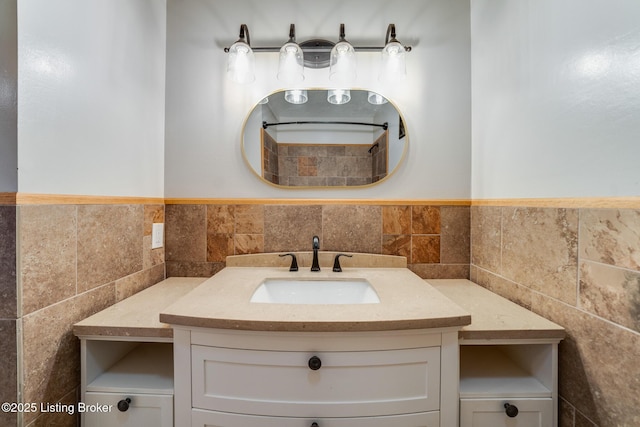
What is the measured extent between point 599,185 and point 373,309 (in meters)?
0.74

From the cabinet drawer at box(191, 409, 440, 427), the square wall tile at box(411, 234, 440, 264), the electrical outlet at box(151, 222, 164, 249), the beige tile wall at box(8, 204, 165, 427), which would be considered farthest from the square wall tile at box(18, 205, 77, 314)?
the square wall tile at box(411, 234, 440, 264)

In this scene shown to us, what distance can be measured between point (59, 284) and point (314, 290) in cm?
90

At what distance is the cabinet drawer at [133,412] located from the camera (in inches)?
34.9

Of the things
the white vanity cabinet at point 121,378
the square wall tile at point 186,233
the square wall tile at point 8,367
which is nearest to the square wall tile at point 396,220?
the square wall tile at point 186,233

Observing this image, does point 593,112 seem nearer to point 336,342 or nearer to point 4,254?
point 336,342

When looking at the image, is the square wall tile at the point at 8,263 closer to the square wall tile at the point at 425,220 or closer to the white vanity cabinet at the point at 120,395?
the white vanity cabinet at the point at 120,395

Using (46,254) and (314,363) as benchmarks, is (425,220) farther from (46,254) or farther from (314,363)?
(46,254)

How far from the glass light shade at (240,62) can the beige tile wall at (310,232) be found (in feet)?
2.12

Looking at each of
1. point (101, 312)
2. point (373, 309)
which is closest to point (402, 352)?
point (373, 309)

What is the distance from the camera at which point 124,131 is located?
119 cm

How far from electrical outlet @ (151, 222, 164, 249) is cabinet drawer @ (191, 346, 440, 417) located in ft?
2.47

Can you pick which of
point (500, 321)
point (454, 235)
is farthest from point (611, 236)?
point (454, 235)

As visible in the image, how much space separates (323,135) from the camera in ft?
4.77

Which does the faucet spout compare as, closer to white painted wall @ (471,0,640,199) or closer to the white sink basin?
the white sink basin
